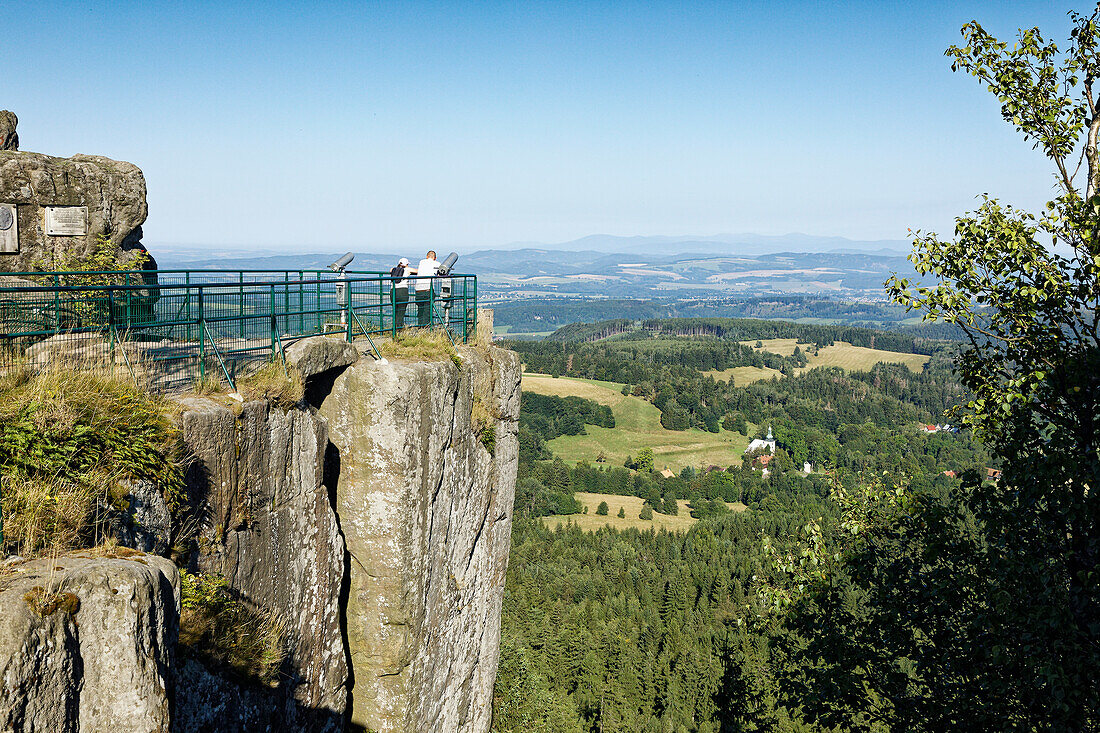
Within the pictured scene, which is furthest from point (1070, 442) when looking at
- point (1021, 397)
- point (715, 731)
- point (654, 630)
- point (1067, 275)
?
point (654, 630)

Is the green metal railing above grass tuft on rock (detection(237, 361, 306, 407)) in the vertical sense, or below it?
above

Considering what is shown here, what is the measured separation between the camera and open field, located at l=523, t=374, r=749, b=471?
494 feet

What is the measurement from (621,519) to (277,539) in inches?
4236

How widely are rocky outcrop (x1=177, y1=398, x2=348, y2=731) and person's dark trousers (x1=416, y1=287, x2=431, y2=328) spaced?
494 centimetres

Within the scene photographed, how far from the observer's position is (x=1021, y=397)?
28.3 feet

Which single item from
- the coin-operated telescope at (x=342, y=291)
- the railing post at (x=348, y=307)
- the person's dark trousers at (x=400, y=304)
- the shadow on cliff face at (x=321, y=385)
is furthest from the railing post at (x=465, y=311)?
the shadow on cliff face at (x=321, y=385)

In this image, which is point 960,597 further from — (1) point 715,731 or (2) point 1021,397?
(1) point 715,731

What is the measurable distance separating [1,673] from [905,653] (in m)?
9.54

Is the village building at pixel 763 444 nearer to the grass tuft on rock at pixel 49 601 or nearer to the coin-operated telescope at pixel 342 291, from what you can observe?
the coin-operated telescope at pixel 342 291

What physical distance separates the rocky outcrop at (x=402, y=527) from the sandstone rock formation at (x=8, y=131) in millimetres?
8685

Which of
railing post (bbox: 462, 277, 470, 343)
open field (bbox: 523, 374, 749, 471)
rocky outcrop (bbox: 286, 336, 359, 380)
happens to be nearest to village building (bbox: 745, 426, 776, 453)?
open field (bbox: 523, 374, 749, 471)

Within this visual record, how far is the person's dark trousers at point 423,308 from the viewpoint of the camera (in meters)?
15.2

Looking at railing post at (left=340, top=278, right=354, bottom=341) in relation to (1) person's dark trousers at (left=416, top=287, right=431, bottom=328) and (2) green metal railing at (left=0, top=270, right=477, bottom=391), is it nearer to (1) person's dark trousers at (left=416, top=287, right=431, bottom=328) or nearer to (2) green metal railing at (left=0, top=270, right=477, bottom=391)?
(2) green metal railing at (left=0, top=270, right=477, bottom=391)

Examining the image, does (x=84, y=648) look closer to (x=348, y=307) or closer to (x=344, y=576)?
(x=344, y=576)
